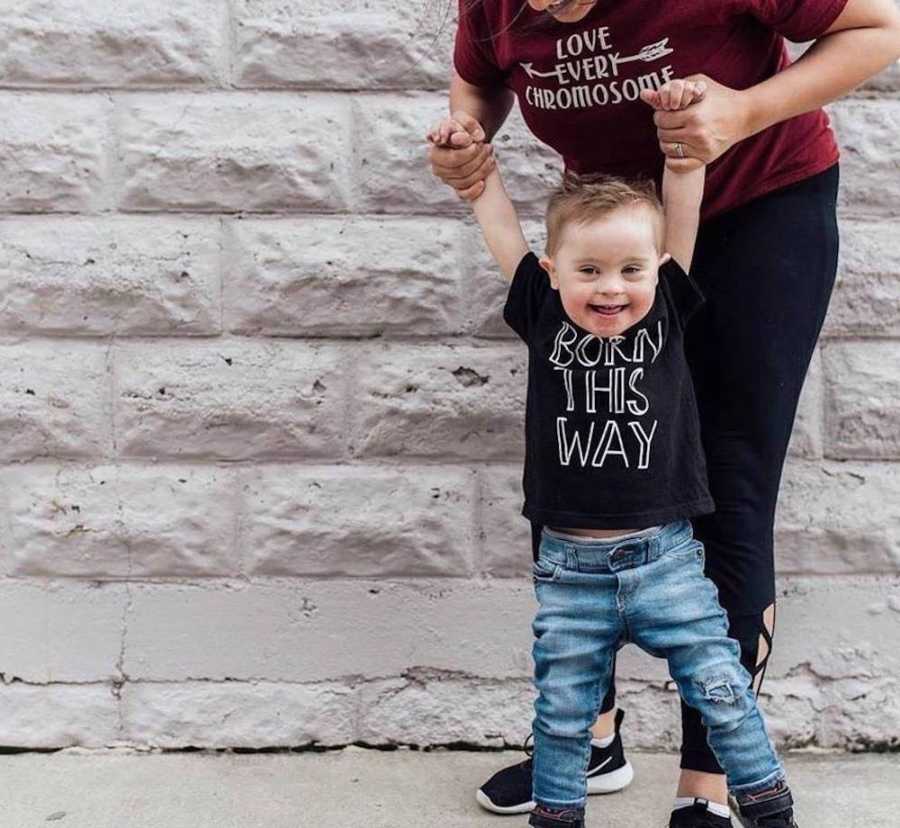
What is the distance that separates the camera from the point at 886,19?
6.18ft

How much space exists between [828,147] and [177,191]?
1.28 meters

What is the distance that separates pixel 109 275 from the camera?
2594 mm

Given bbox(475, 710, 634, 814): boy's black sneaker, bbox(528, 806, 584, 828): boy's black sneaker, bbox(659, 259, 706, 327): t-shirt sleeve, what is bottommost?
bbox(475, 710, 634, 814): boy's black sneaker

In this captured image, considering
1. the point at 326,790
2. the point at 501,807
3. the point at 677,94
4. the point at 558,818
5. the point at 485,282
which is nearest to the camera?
the point at 677,94

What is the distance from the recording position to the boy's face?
1909 mm

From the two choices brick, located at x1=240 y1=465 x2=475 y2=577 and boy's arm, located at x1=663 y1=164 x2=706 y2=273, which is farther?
brick, located at x1=240 y1=465 x2=475 y2=577

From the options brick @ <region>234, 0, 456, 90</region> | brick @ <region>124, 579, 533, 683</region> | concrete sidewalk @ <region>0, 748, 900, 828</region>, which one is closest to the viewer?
concrete sidewalk @ <region>0, 748, 900, 828</region>

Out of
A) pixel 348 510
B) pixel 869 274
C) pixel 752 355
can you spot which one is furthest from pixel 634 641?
pixel 869 274

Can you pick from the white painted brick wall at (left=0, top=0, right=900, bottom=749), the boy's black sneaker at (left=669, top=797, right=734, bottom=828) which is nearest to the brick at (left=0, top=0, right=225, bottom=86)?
the white painted brick wall at (left=0, top=0, right=900, bottom=749)

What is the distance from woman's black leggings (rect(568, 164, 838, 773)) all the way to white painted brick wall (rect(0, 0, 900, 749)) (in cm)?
58

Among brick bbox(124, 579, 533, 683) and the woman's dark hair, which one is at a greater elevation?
the woman's dark hair

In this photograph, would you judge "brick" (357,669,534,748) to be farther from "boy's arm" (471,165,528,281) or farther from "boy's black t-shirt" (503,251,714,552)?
"boy's arm" (471,165,528,281)

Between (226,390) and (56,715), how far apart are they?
0.78 m

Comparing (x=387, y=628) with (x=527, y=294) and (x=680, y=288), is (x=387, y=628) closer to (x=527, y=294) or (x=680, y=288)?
(x=527, y=294)
